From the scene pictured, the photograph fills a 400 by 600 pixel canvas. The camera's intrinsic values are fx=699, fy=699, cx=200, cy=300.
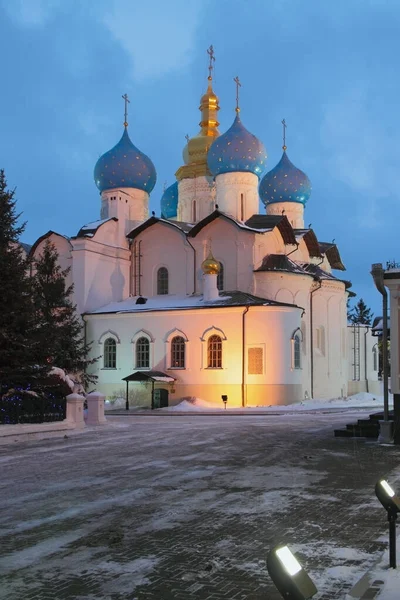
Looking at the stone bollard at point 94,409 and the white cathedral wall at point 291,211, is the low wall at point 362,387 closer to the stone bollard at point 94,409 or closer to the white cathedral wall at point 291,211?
the white cathedral wall at point 291,211

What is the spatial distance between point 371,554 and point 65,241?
34.1 meters

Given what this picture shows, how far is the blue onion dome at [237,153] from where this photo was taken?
38.2 m

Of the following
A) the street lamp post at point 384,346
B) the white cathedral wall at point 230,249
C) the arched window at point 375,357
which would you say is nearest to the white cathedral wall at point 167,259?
the white cathedral wall at point 230,249

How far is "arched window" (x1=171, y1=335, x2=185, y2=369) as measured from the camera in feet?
110

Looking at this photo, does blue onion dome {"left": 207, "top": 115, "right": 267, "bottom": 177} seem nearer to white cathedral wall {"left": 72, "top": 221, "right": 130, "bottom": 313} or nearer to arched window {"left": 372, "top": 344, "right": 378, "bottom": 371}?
white cathedral wall {"left": 72, "top": 221, "right": 130, "bottom": 313}

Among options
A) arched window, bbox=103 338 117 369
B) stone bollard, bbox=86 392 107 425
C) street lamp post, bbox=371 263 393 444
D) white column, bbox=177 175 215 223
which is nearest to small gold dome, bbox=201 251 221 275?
arched window, bbox=103 338 117 369

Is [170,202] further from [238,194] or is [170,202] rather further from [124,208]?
[238,194]

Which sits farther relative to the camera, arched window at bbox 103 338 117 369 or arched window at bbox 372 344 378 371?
arched window at bbox 372 344 378 371

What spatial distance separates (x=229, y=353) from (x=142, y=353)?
4.96 meters

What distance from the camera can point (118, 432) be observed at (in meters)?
18.8

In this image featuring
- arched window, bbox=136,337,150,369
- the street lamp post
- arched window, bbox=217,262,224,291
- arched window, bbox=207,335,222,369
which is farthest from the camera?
arched window, bbox=217,262,224,291

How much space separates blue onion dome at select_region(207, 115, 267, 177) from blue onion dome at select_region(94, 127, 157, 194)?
4.04 m

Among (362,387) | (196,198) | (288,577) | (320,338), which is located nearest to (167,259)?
(196,198)

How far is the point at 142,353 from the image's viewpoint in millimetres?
34781
